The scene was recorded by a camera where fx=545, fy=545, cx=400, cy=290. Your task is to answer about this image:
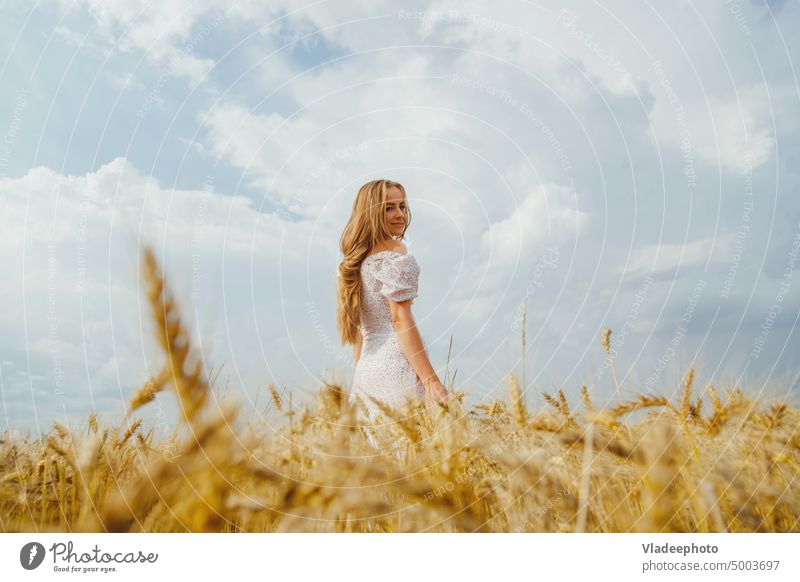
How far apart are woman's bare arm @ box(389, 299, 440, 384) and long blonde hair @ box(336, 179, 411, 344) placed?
1.71ft

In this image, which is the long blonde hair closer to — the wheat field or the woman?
the woman

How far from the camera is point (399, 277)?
4.38 metres

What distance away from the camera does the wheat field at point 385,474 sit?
2.38ft

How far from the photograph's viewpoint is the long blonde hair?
4.85 m

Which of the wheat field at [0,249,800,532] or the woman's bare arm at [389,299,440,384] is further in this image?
the woman's bare arm at [389,299,440,384]

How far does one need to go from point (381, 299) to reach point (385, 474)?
3732 millimetres

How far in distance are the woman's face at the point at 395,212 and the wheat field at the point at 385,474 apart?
3620mm
